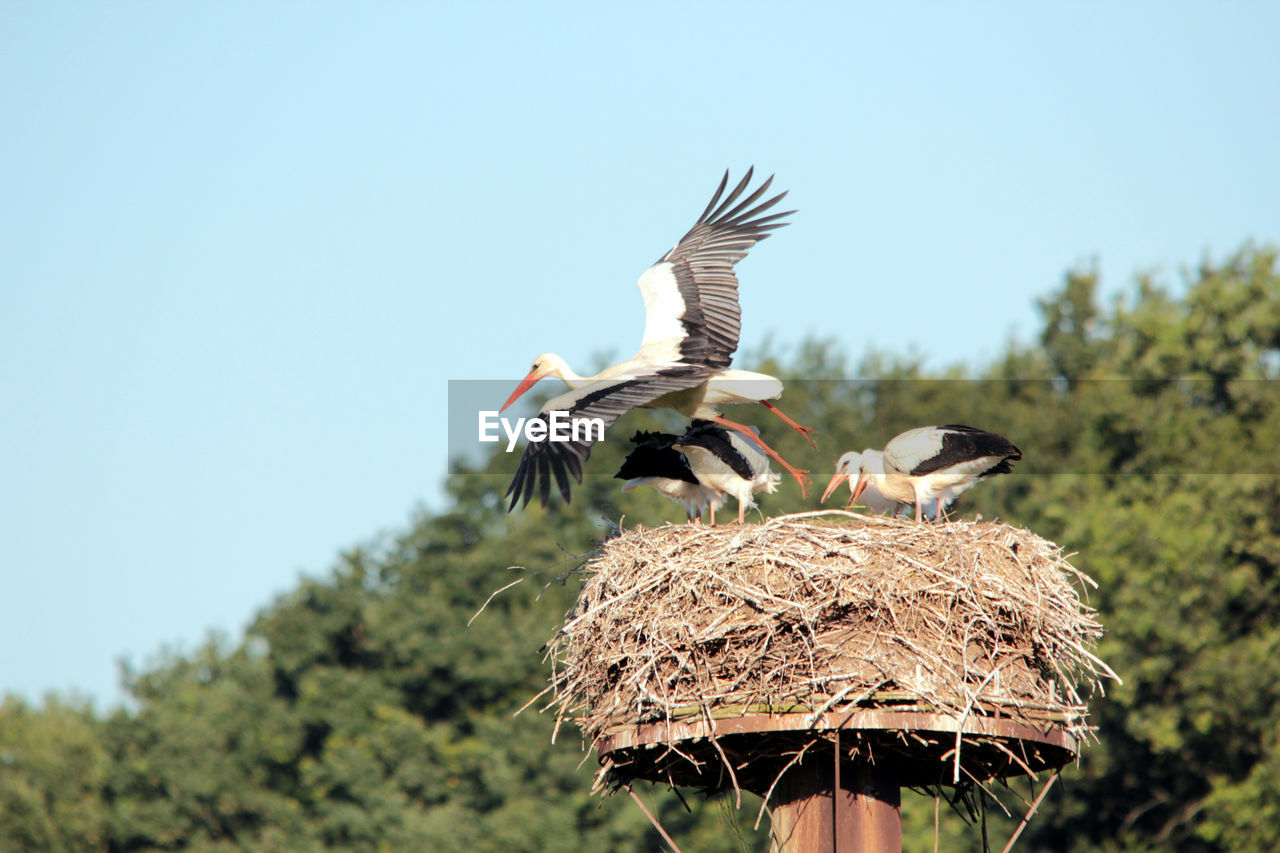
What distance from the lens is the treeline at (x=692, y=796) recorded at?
82.2 ft

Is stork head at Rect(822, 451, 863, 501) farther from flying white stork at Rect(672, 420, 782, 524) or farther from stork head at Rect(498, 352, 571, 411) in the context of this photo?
stork head at Rect(498, 352, 571, 411)

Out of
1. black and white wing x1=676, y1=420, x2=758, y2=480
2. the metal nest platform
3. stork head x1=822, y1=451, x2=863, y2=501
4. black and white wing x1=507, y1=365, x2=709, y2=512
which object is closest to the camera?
the metal nest platform

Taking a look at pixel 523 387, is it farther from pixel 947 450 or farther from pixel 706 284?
pixel 947 450

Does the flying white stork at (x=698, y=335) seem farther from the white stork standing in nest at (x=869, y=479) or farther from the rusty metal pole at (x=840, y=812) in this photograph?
the rusty metal pole at (x=840, y=812)

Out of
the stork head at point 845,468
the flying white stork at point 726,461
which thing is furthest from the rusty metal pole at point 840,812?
the stork head at point 845,468

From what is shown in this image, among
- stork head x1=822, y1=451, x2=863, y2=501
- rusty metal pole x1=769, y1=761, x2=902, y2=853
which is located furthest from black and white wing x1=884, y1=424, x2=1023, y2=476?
rusty metal pole x1=769, y1=761, x2=902, y2=853

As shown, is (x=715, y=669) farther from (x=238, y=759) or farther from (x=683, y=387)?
(x=238, y=759)

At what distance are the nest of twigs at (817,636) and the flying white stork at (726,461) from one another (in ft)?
5.54

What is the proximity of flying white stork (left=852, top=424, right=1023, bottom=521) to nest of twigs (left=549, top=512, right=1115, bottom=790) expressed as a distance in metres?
1.38

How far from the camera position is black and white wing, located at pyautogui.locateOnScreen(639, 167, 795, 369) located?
464 inches

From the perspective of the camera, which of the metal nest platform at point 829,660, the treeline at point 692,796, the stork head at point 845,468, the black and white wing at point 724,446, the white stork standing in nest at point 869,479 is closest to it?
the metal nest platform at point 829,660

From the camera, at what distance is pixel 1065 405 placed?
3509 cm

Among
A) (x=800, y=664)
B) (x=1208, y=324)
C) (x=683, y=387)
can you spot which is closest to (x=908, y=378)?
(x=1208, y=324)

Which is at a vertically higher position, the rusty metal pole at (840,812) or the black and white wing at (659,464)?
the black and white wing at (659,464)
